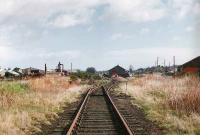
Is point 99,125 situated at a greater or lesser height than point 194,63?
lesser

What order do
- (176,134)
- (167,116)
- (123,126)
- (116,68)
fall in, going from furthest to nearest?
1. (116,68)
2. (167,116)
3. (123,126)
4. (176,134)

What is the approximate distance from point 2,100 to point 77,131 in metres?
6.00

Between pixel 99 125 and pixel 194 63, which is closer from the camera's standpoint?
pixel 99 125

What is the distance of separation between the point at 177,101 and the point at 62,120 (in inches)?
186

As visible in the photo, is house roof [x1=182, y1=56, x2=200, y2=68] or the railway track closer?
the railway track

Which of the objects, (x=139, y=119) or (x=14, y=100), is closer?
(x=139, y=119)

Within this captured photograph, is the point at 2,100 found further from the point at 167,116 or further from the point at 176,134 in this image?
the point at 176,134

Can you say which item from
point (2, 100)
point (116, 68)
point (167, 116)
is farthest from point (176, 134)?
point (116, 68)

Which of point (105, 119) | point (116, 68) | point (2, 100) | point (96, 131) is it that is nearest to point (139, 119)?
point (105, 119)

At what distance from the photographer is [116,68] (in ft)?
500

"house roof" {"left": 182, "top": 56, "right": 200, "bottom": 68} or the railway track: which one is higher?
"house roof" {"left": 182, "top": 56, "right": 200, "bottom": 68}

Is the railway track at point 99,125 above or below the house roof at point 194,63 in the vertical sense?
below

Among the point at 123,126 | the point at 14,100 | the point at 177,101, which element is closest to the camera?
Result: the point at 123,126

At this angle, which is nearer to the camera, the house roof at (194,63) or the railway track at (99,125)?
the railway track at (99,125)
